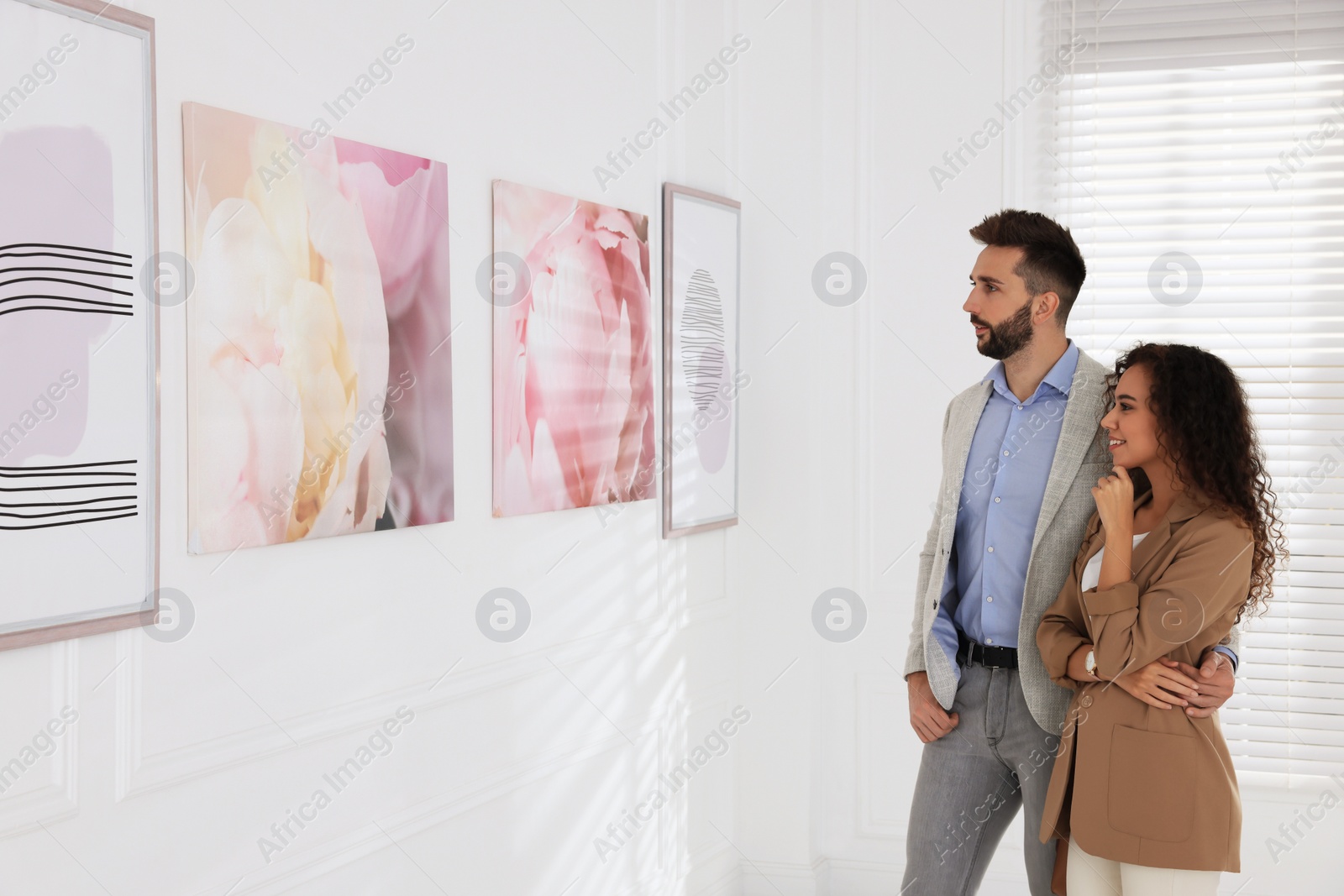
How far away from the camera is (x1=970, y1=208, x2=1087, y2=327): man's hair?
2.11m

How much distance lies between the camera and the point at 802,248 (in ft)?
10.6

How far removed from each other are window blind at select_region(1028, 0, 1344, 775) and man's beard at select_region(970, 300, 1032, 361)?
116 cm

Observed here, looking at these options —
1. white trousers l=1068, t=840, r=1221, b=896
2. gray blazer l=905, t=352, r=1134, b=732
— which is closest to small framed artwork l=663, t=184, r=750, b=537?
gray blazer l=905, t=352, r=1134, b=732

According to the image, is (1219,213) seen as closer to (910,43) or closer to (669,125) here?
(910,43)

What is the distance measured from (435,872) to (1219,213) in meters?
2.82

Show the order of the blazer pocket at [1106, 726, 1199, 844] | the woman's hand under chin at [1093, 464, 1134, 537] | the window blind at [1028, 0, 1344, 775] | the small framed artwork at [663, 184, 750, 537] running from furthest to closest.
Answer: the window blind at [1028, 0, 1344, 775] < the small framed artwork at [663, 184, 750, 537] < the woman's hand under chin at [1093, 464, 1134, 537] < the blazer pocket at [1106, 726, 1199, 844]

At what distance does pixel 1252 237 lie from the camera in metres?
3.02
